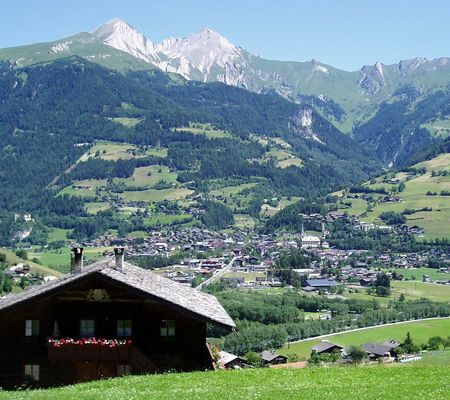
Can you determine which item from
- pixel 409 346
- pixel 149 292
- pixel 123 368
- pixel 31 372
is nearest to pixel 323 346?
pixel 409 346

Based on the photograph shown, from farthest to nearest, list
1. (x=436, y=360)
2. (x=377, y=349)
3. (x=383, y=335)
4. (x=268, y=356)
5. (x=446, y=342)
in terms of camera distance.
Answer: (x=383, y=335)
(x=446, y=342)
(x=377, y=349)
(x=268, y=356)
(x=436, y=360)

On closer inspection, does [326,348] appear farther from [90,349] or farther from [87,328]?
[90,349]

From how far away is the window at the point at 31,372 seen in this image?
115 feet

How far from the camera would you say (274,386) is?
2656cm

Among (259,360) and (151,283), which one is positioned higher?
(151,283)

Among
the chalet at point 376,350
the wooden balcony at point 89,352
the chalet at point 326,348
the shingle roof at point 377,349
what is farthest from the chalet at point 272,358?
the wooden balcony at point 89,352

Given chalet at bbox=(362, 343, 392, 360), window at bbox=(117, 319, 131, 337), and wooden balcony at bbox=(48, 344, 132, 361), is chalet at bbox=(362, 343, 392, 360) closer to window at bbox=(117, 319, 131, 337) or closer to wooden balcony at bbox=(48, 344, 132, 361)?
window at bbox=(117, 319, 131, 337)

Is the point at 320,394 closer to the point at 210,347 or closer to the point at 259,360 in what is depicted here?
the point at 210,347

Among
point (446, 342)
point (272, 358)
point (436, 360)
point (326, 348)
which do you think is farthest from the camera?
point (446, 342)

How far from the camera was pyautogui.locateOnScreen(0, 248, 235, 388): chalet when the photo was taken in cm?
3438

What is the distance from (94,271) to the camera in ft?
112

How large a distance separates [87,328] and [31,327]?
226cm

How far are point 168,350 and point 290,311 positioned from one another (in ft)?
404

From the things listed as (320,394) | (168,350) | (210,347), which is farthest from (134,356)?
(320,394)
